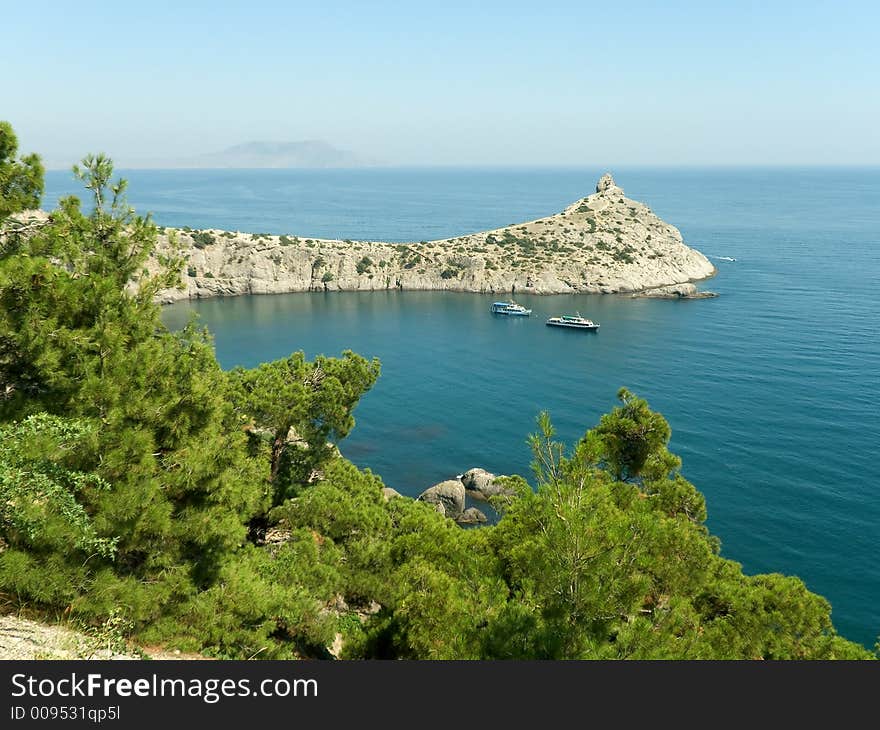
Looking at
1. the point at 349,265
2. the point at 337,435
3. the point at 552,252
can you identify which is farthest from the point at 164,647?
the point at 552,252

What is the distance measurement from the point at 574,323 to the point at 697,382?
24140 millimetres

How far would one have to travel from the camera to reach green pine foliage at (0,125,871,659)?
9.15 metres

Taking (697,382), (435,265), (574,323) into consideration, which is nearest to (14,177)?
(697,382)

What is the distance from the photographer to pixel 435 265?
105438 millimetres

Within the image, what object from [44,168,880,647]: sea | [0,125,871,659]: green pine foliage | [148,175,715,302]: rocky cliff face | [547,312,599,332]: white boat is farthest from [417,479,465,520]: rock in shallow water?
[148,175,715,302]: rocky cliff face

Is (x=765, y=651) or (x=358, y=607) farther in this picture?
(x=358, y=607)

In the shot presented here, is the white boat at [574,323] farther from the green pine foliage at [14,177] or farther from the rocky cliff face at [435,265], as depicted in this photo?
the green pine foliage at [14,177]

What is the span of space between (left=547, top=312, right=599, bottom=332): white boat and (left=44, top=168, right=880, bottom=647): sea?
1.90 metres

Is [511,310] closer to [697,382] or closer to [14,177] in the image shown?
[697,382]

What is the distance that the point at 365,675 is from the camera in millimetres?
6000

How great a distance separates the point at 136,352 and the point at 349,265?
95920 millimetres

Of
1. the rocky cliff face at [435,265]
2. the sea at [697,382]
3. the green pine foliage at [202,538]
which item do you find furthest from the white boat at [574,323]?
the green pine foliage at [202,538]

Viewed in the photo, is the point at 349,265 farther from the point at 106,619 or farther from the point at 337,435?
the point at 106,619

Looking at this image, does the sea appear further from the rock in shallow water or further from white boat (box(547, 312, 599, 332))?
the rock in shallow water
